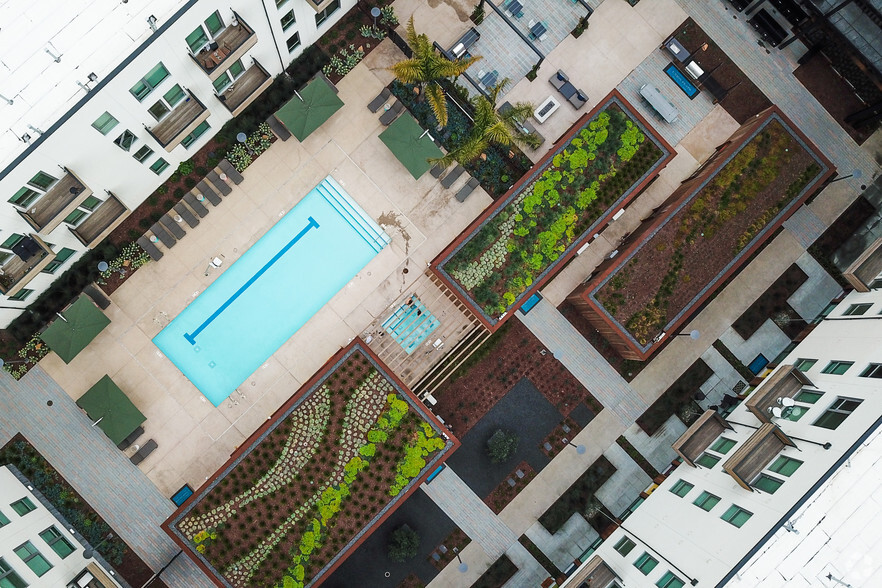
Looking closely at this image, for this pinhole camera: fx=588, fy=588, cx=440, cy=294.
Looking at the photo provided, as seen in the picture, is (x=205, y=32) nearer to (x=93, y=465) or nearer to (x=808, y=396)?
(x=93, y=465)

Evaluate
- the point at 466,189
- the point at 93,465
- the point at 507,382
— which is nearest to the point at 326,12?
the point at 466,189

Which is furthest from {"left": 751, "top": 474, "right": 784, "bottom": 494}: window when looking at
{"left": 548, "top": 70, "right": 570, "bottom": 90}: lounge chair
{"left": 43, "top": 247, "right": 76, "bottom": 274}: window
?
{"left": 43, "top": 247, "right": 76, "bottom": 274}: window

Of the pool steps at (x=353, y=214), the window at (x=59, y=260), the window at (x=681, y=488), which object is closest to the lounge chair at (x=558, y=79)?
the pool steps at (x=353, y=214)

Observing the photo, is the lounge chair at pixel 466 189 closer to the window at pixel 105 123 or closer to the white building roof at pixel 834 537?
the window at pixel 105 123

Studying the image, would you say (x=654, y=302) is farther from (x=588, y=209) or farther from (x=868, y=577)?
(x=868, y=577)

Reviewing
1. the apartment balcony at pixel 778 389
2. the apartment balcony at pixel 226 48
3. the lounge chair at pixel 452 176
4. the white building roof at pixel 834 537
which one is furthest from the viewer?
the lounge chair at pixel 452 176

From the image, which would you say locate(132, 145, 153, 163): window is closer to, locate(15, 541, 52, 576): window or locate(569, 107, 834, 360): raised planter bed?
locate(15, 541, 52, 576): window

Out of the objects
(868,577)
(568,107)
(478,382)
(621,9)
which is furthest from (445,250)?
(868,577)
